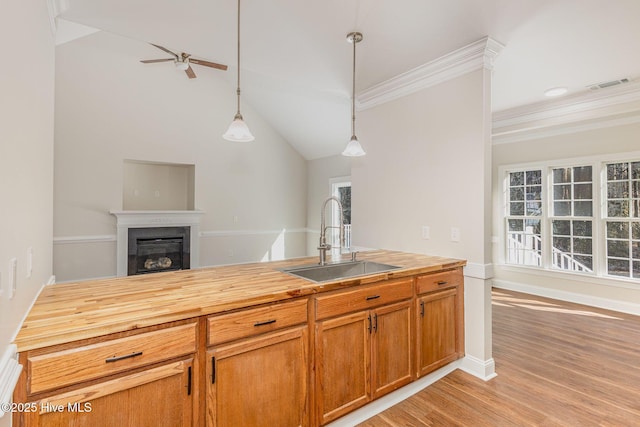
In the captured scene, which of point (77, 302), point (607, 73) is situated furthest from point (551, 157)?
point (77, 302)

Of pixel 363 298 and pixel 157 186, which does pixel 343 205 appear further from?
pixel 363 298

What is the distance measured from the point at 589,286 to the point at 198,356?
5.32 meters

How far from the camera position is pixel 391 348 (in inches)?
83.7

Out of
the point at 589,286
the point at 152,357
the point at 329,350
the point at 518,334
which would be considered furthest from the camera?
the point at 589,286

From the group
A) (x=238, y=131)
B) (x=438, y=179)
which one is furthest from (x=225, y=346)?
(x=438, y=179)

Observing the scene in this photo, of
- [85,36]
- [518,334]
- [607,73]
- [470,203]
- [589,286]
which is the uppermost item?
[85,36]

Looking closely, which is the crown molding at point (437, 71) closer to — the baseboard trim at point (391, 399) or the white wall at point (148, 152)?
the baseboard trim at point (391, 399)

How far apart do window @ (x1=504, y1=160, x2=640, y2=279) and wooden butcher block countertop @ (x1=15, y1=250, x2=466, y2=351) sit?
380 cm

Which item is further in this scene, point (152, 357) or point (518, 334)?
point (518, 334)

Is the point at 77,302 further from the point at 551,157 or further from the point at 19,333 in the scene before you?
the point at 551,157

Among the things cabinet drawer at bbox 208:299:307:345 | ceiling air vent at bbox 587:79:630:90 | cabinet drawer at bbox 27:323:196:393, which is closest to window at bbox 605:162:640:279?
ceiling air vent at bbox 587:79:630:90

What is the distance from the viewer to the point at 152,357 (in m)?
1.28

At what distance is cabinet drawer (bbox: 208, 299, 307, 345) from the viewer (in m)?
1.43

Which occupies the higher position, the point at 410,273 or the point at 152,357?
the point at 410,273
